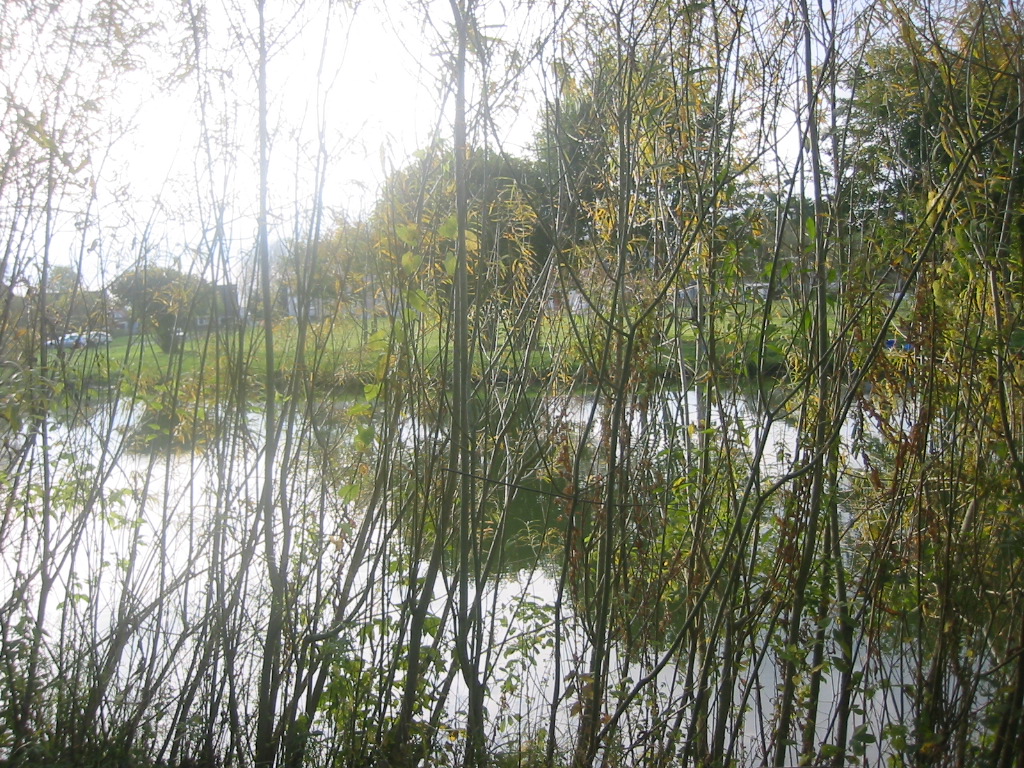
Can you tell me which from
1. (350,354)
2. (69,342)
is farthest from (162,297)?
(350,354)

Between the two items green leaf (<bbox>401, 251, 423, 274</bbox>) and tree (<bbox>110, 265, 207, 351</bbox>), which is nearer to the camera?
green leaf (<bbox>401, 251, 423, 274</bbox>)

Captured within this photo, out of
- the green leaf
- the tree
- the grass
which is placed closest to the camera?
the green leaf

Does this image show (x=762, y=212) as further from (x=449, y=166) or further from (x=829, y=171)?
(x=449, y=166)

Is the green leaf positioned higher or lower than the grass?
higher

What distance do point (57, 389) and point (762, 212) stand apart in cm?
196

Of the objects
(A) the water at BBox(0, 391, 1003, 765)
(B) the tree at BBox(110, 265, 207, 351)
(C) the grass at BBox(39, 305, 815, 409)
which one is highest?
(B) the tree at BBox(110, 265, 207, 351)

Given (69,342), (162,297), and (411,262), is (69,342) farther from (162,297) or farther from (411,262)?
(411,262)

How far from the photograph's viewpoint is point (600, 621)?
1.72 meters

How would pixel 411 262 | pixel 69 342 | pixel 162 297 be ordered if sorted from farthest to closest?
pixel 69 342, pixel 162 297, pixel 411 262

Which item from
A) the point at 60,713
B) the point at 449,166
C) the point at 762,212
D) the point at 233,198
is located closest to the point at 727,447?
the point at 762,212

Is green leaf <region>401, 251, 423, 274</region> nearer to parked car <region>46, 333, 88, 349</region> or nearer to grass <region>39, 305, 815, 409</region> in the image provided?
grass <region>39, 305, 815, 409</region>

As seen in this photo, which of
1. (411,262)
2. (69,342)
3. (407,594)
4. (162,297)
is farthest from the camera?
(69,342)

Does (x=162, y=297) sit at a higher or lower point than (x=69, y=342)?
higher

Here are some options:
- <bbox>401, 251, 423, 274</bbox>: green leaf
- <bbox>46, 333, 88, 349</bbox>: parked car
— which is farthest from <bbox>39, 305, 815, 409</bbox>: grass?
<bbox>401, 251, 423, 274</bbox>: green leaf
